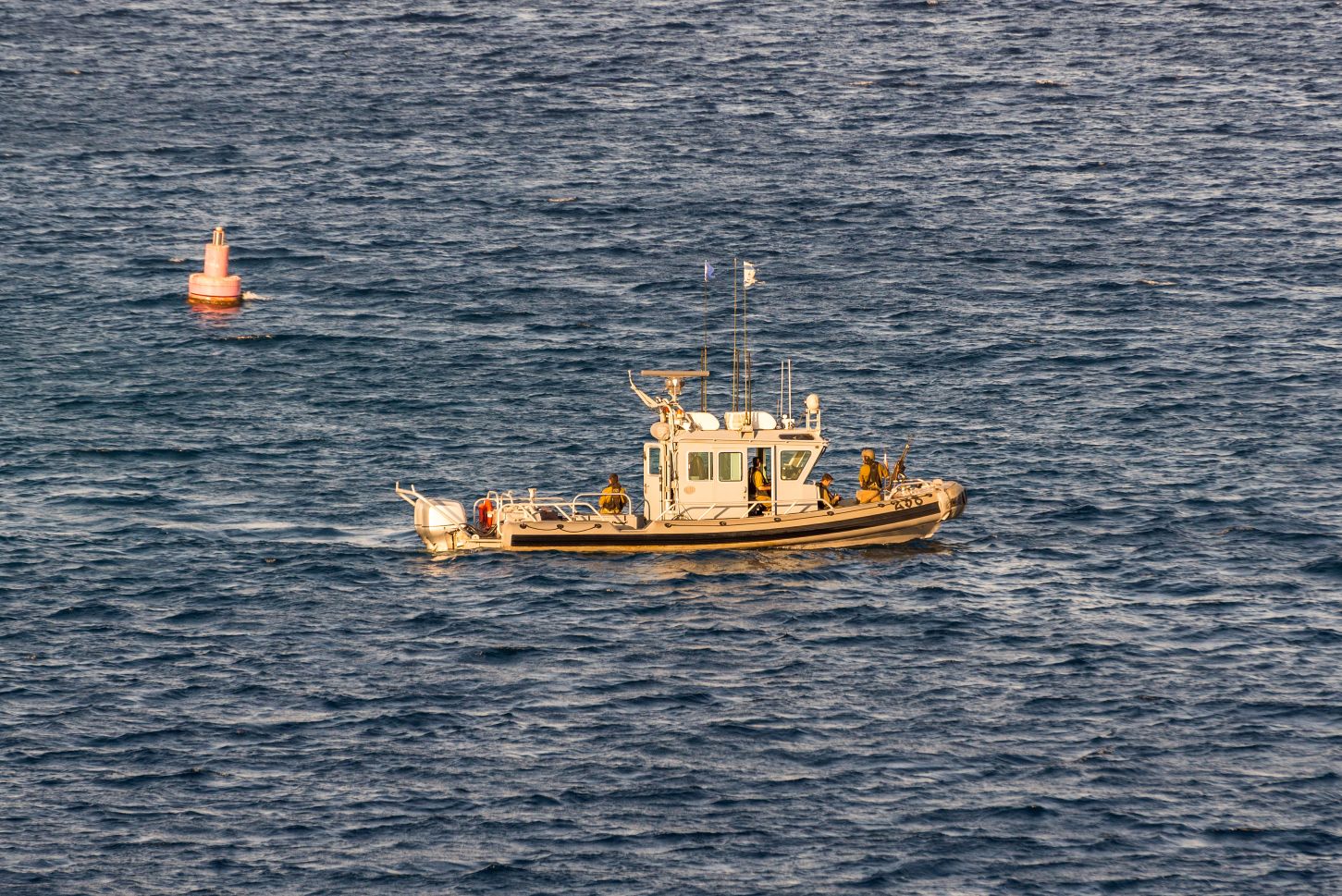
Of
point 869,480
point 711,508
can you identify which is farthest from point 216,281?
point 869,480

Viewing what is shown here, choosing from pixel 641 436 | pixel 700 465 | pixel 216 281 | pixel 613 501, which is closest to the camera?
pixel 700 465

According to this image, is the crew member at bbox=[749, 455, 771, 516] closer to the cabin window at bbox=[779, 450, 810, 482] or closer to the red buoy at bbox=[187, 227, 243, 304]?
the cabin window at bbox=[779, 450, 810, 482]

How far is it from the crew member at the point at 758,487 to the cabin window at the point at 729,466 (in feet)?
1.68

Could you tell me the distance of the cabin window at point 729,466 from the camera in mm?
59219

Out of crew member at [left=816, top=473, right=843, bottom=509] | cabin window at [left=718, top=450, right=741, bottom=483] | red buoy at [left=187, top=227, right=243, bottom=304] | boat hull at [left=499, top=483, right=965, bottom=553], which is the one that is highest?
red buoy at [left=187, top=227, right=243, bottom=304]

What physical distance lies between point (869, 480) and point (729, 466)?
4.00 meters

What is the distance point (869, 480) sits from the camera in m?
60.0

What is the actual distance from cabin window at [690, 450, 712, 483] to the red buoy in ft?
116

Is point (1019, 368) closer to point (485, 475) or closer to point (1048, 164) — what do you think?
point (485, 475)

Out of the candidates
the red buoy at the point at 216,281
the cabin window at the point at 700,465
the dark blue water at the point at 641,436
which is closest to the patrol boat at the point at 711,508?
the cabin window at the point at 700,465

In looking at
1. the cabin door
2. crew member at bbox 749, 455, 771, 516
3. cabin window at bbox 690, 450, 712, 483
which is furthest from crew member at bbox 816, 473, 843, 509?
the cabin door

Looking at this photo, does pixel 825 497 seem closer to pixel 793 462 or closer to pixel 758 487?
pixel 793 462

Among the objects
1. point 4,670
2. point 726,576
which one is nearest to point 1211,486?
point 726,576

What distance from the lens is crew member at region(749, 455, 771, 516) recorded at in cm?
5947
